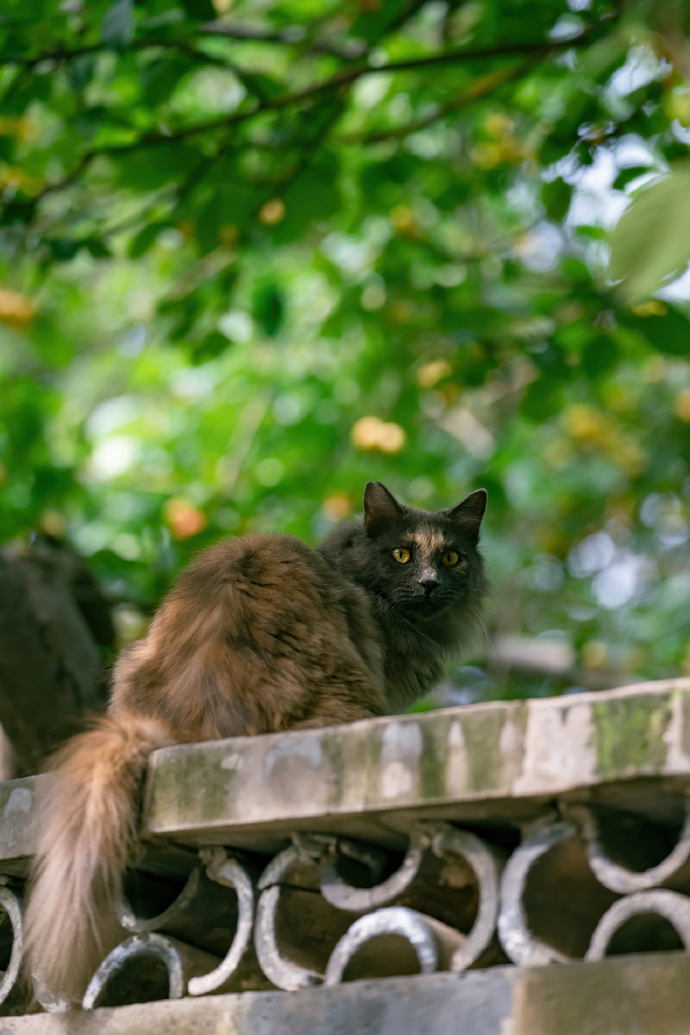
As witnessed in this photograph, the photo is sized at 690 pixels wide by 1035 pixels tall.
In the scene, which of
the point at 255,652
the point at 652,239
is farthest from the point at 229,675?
the point at 652,239

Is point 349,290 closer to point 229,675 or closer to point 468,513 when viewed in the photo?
point 468,513

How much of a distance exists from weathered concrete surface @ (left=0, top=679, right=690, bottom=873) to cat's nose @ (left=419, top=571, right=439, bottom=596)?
4.43 feet

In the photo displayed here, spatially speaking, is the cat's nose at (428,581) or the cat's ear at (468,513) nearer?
the cat's nose at (428,581)

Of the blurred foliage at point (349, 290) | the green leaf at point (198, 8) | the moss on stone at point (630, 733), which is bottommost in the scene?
the blurred foliage at point (349, 290)

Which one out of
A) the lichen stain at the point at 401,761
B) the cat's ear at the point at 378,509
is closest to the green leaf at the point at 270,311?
the cat's ear at the point at 378,509

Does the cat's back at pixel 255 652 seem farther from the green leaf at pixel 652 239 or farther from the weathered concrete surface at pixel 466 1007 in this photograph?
the green leaf at pixel 652 239

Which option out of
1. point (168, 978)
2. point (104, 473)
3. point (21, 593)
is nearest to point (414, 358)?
point (21, 593)

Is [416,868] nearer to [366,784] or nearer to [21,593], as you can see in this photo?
[366,784]

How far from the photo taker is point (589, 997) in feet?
6.07

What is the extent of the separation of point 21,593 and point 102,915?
246 cm

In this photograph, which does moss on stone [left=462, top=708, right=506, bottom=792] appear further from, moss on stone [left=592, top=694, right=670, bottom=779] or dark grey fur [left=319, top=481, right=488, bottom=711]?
dark grey fur [left=319, top=481, right=488, bottom=711]

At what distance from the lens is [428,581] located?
362 centimetres

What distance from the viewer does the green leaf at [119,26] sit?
3330 mm

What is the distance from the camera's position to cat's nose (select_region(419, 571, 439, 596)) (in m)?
3.63
